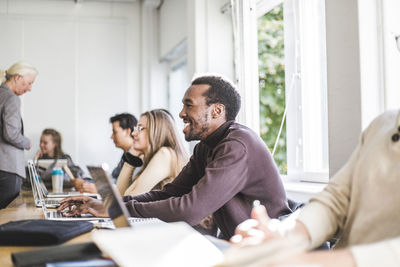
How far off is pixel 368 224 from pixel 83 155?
16.8ft

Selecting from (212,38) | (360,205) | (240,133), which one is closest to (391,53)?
(240,133)

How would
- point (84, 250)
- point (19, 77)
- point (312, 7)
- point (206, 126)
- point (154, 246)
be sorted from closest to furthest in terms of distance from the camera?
point (154, 246), point (84, 250), point (206, 126), point (312, 7), point (19, 77)

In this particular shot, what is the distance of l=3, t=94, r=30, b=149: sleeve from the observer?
3.46 metres

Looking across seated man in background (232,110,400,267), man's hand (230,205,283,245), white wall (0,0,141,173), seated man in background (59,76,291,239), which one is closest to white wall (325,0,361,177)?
seated man in background (59,76,291,239)

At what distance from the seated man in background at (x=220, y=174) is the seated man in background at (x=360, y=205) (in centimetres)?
53

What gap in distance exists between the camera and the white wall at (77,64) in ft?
18.6

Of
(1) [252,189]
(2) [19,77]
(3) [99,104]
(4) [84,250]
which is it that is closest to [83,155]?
(3) [99,104]

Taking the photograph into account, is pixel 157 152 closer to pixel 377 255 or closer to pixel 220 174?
pixel 220 174

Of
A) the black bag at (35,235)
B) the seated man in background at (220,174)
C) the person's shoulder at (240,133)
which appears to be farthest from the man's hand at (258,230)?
the person's shoulder at (240,133)

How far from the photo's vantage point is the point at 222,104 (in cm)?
201

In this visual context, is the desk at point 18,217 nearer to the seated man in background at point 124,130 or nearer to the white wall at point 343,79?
the white wall at point 343,79

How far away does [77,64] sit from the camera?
230 inches

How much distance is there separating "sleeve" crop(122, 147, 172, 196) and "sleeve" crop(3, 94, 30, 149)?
132 centimetres

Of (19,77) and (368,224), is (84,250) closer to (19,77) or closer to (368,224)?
(368,224)
